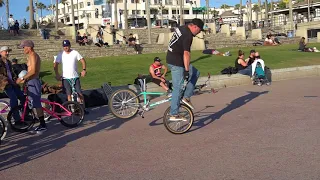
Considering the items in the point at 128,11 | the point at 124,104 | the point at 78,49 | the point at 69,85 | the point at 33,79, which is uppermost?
the point at 128,11

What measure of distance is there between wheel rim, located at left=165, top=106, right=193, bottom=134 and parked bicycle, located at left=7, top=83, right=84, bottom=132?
2.36 metres

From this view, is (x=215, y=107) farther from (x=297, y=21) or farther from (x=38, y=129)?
(x=297, y=21)

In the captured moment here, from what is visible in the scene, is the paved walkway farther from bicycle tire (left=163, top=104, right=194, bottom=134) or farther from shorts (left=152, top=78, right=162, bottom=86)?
shorts (left=152, top=78, right=162, bottom=86)

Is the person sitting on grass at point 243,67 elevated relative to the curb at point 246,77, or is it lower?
elevated

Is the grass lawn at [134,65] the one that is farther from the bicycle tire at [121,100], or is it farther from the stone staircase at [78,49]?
the bicycle tire at [121,100]

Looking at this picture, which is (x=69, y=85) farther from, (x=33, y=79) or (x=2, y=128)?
(x=2, y=128)

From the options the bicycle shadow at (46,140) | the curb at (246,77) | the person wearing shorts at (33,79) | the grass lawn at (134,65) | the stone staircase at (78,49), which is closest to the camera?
the bicycle shadow at (46,140)

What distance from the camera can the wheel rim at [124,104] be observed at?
29.6 ft

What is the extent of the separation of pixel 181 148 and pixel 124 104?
3038 mm

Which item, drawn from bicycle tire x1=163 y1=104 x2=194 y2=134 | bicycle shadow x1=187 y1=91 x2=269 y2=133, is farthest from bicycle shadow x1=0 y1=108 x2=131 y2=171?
bicycle shadow x1=187 y1=91 x2=269 y2=133

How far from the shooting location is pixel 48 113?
8.52 m

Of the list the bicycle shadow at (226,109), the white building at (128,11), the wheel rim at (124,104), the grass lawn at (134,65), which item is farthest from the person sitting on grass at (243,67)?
the white building at (128,11)

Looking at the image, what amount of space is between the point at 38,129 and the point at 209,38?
31683 mm

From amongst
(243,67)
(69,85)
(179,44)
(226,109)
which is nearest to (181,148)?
(179,44)
